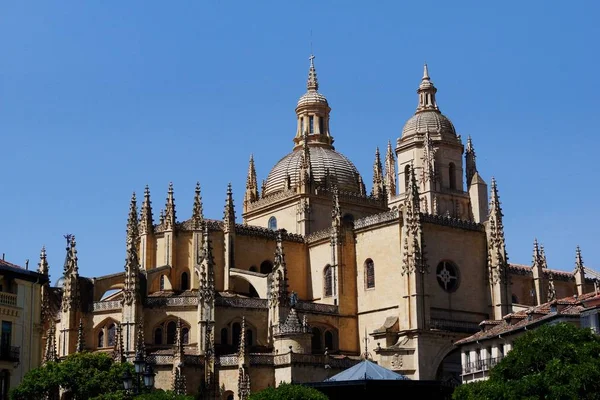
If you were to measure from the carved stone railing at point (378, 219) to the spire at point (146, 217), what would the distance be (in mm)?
13683

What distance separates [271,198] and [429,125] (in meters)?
14.5

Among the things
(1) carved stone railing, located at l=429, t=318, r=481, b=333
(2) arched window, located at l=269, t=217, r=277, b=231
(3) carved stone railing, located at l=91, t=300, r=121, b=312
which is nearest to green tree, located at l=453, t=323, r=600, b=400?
(1) carved stone railing, located at l=429, t=318, r=481, b=333

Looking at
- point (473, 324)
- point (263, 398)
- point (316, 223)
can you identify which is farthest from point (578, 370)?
point (316, 223)

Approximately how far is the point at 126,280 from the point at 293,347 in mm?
10705

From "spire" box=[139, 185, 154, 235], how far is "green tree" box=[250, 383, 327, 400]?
86.3 feet

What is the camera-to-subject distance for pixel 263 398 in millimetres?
48750

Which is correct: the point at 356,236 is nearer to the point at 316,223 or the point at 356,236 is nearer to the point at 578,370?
the point at 316,223

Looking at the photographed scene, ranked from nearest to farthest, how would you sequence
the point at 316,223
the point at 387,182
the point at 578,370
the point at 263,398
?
1. the point at 578,370
2. the point at 263,398
3. the point at 316,223
4. the point at 387,182

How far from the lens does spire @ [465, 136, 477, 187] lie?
8894 centimetres

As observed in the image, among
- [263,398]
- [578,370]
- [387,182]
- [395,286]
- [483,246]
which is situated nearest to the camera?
[578,370]

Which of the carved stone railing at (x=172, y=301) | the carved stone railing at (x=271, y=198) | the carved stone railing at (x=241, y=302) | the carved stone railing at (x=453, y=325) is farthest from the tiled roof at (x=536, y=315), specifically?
the carved stone railing at (x=271, y=198)

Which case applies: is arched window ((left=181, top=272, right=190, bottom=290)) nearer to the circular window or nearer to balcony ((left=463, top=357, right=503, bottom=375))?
the circular window

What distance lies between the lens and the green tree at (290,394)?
1849 inches

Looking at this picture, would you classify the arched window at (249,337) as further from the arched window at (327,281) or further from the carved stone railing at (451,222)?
the carved stone railing at (451,222)
